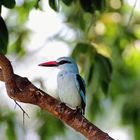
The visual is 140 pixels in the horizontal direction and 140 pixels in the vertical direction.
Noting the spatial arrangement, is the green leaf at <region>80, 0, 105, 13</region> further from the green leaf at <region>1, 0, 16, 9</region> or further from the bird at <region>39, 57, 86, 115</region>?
the green leaf at <region>1, 0, 16, 9</region>

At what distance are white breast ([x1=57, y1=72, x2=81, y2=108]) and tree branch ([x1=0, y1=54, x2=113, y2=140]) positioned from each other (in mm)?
520

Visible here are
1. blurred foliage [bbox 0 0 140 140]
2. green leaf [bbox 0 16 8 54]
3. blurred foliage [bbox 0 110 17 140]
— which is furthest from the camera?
blurred foliage [bbox 0 0 140 140]

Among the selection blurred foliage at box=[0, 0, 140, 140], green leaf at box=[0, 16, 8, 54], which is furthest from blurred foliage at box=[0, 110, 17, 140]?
green leaf at box=[0, 16, 8, 54]

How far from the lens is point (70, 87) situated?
367 cm

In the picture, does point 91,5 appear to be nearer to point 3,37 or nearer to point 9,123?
point 3,37

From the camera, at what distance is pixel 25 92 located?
3.04 meters

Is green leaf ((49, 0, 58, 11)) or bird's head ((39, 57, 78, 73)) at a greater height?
green leaf ((49, 0, 58, 11))

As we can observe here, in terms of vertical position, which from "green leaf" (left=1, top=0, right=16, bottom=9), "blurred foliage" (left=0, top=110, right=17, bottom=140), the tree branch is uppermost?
"green leaf" (left=1, top=0, right=16, bottom=9)

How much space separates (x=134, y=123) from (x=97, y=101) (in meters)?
0.53

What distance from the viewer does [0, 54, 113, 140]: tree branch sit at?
2.99 metres

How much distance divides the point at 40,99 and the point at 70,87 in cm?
62

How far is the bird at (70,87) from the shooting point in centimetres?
364

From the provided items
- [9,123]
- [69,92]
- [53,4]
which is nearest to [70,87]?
[69,92]

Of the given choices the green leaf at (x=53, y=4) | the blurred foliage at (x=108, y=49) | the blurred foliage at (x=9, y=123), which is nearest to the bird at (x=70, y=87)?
the green leaf at (x=53, y=4)
